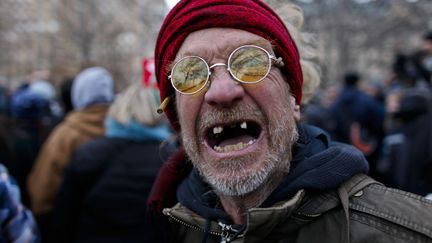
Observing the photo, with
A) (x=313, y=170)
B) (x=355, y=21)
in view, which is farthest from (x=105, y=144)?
(x=355, y=21)

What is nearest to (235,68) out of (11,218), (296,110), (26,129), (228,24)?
(228,24)

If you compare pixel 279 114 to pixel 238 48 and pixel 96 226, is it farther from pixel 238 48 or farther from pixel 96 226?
pixel 96 226

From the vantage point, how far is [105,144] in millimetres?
3180

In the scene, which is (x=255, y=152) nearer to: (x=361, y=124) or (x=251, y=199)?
(x=251, y=199)

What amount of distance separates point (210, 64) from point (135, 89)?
1.85 m

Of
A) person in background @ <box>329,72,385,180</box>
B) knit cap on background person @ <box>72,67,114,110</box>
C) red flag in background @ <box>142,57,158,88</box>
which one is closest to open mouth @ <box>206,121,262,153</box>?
red flag in background @ <box>142,57,158,88</box>

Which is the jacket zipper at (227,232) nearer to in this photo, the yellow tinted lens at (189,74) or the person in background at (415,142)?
the yellow tinted lens at (189,74)

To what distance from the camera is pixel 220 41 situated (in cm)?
174

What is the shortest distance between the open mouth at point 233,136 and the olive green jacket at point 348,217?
28 cm

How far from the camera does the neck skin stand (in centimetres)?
175

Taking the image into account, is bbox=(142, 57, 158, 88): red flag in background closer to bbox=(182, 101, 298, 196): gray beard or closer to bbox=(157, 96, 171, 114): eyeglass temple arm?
bbox=(157, 96, 171, 114): eyeglass temple arm

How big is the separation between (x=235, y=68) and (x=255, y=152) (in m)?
0.33

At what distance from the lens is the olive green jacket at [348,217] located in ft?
4.75

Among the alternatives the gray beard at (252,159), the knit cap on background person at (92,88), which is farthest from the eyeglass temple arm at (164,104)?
the knit cap on background person at (92,88)
